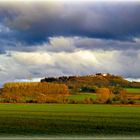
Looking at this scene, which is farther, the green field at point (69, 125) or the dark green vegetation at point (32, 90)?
the dark green vegetation at point (32, 90)

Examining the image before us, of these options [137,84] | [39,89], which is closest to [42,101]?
[39,89]

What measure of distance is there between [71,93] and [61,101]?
26.8m

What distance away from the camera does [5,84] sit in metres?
152

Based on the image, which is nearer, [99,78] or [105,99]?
[105,99]

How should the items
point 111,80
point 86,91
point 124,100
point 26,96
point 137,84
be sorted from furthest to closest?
point 111,80, point 137,84, point 86,91, point 26,96, point 124,100

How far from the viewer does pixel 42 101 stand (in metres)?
116

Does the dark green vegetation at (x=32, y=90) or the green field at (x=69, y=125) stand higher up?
the dark green vegetation at (x=32, y=90)

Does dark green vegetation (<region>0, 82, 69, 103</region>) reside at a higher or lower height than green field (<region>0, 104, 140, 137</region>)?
higher

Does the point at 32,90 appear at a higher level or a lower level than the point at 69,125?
higher

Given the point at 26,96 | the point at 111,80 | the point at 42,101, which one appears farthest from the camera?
the point at 111,80

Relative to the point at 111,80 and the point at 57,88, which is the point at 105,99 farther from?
the point at 111,80

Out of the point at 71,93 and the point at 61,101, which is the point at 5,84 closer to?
the point at 71,93

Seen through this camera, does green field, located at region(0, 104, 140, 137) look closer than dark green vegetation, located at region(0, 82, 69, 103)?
Yes

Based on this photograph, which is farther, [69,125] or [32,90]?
[32,90]
